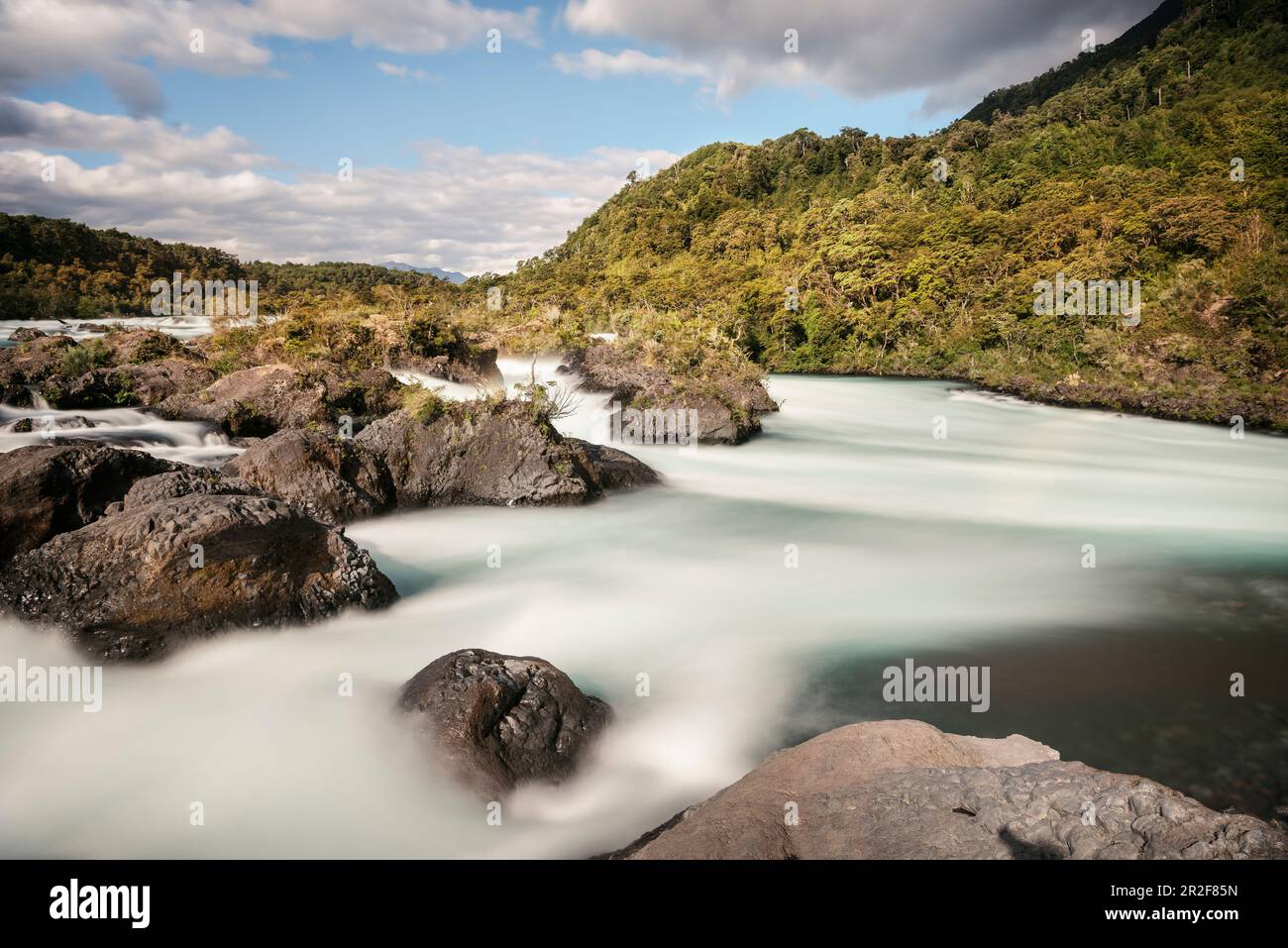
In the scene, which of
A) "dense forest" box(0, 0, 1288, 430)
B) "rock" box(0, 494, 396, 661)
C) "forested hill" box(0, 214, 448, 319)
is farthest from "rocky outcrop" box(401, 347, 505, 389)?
"forested hill" box(0, 214, 448, 319)

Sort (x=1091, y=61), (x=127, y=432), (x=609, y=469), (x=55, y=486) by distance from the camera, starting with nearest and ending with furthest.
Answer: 1. (x=55, y=486)
2. (x=127, y=432)
3. (x=609, y=469)
4. (x=1091, y=61)

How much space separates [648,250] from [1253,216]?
67008 mm

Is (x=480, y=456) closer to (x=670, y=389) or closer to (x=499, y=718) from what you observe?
(x=499, y=718)

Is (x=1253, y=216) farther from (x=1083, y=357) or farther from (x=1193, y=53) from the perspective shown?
A: (x=1193, y=53)

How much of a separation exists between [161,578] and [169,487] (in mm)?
1937

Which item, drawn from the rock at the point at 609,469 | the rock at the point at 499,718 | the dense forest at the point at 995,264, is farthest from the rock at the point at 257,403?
the rock at the point at 499,718

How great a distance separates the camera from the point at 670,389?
2077 centimetres

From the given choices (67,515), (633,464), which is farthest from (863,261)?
(67,515)

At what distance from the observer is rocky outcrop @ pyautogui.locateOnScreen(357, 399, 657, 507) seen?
1215 centimetres

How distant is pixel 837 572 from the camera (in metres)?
10.3

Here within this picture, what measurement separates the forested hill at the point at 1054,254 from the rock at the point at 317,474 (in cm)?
1685

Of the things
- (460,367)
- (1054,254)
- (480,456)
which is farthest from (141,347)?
(1054,254)

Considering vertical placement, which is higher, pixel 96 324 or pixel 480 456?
pixel 96 324

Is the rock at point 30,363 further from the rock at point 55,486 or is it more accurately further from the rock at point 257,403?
the rock at point 55,486
